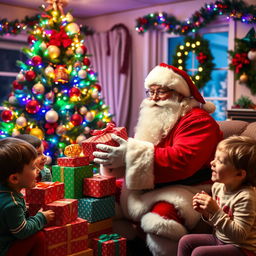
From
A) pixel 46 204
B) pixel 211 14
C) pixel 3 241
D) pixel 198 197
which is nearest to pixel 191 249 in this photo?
pixel 198 197

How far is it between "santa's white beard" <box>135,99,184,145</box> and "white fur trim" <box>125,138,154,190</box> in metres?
0.21

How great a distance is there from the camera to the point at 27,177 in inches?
74.3

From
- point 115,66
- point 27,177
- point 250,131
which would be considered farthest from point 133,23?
point 27,177

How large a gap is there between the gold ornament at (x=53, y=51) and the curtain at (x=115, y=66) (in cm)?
187

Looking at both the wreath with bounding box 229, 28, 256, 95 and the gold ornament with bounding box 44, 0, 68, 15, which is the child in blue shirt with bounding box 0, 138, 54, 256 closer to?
the gold ornament with bounding box 44, 0, 68, 15

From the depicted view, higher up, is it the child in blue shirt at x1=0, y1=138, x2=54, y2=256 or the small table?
the small table

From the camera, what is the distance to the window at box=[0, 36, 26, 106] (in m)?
5.80

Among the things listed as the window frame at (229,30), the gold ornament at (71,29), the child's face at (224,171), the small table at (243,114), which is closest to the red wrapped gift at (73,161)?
the child's face at (224,171)

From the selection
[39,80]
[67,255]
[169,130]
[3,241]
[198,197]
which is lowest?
[67,255]

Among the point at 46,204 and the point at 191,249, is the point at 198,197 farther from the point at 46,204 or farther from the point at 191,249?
the point at 46,204

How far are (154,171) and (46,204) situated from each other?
0.70 m

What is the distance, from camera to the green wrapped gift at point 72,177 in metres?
2.36

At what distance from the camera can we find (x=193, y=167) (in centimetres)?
246

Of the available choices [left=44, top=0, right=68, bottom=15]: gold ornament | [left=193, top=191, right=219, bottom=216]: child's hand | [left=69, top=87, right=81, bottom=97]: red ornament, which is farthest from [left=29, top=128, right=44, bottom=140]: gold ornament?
[left=193, top=191, right=219, bottom=216]: child's hand
